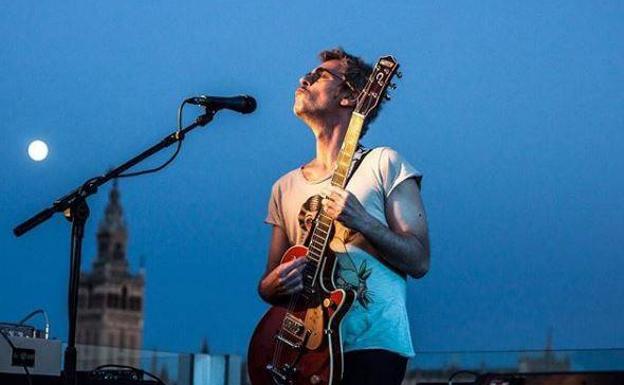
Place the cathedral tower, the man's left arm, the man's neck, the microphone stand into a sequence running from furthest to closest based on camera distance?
1. the cathedral tower
2. the microphone stand
3. the man's neck
4. the man's left arm

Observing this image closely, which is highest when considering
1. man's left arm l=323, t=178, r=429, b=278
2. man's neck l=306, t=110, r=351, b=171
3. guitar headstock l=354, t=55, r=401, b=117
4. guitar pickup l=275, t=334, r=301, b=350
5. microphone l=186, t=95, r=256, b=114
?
microphone l=186, t=95, r=256, b=114

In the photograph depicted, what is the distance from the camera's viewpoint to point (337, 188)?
3.48 m

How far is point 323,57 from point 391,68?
294mm

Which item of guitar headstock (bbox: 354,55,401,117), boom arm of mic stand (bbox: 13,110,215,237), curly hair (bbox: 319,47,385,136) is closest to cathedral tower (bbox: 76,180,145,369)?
boom arm of mic stand (bbox: 13,110,215,237)

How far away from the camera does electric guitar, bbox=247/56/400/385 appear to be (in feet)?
11.2

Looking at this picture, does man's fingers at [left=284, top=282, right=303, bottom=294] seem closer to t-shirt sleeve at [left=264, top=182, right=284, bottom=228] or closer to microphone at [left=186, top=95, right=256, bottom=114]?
t-shirt sleeve at [left=264, top=182, right=284, bottom=228]

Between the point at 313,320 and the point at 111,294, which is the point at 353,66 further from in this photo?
the point at 111,294

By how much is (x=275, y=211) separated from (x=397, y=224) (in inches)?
17.1

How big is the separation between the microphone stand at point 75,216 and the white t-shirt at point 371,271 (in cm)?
67

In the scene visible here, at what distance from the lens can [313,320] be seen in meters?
3.46

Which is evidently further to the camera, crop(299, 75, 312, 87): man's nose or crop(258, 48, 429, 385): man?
crop(299, 75, 312, 87): man's nose

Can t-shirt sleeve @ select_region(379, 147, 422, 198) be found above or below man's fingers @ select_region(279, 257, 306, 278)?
above

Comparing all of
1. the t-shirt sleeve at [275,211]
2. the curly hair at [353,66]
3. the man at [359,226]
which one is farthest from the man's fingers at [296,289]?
the curly hair at [353,66]

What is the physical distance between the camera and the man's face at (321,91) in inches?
148
